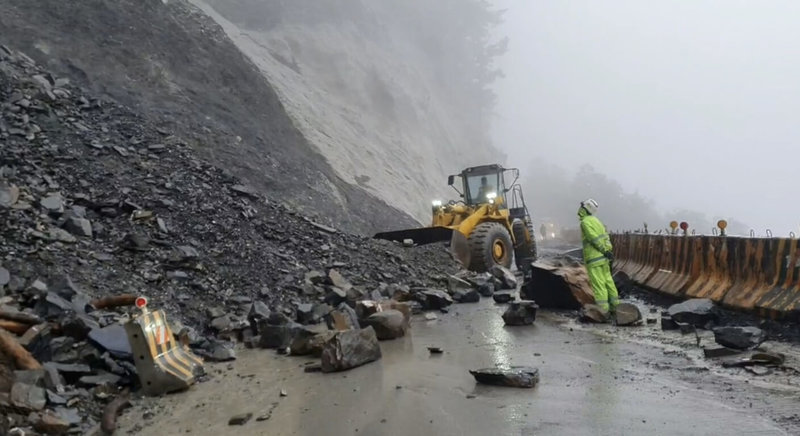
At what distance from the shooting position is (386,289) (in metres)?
8.42

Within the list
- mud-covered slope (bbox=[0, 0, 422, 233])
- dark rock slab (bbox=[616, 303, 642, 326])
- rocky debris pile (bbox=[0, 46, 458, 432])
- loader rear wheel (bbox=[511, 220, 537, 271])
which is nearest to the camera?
rocky debris pile (bbox=[0, 46, 458, 432])

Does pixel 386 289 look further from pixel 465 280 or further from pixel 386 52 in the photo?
pixel 386 52

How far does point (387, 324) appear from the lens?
6035 millimetres

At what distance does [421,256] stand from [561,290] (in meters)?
3.51

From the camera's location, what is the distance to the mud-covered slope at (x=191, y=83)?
13.6 metres

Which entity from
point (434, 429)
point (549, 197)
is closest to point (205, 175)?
point (434, 429)

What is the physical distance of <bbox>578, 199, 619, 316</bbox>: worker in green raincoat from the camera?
6.86 metres

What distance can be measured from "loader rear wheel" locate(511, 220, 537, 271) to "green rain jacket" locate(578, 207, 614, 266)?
7000mm

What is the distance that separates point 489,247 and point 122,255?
7533 millimetres

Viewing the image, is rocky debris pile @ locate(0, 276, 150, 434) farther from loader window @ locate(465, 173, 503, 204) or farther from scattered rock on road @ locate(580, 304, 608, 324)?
loader window @ locate(465, 173, 503, 204)

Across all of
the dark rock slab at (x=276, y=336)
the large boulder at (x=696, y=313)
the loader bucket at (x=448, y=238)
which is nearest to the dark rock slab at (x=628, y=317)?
the large boulder at (x=696, y=313)

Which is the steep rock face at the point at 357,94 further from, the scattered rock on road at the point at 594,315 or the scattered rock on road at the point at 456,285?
the scattered rock on road at the point at 594,315

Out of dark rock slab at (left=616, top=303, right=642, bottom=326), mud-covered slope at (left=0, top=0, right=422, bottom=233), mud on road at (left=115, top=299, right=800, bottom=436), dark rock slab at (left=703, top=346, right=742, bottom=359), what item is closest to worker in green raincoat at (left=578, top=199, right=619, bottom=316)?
dark rock slab at (left=616, top=303, right=642, bottom=326)

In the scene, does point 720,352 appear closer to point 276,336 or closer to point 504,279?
point 276,336
